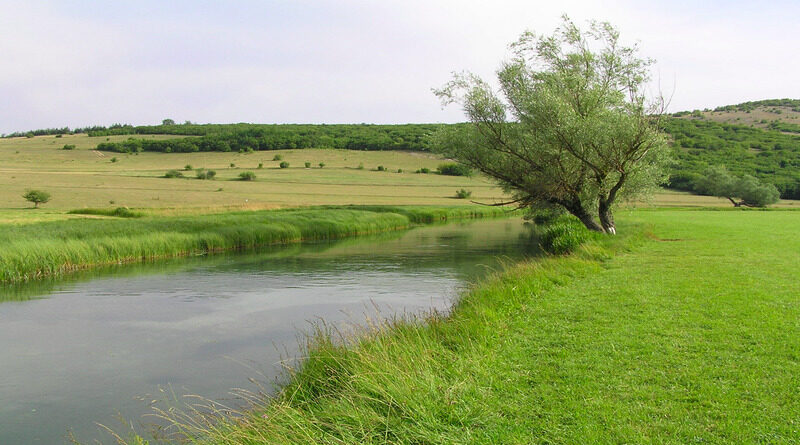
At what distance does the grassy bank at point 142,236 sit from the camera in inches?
779

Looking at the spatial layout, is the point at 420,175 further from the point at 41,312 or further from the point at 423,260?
the point at 41,312

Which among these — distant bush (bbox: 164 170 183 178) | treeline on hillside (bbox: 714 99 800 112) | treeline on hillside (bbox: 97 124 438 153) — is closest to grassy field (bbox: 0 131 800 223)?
distant bush (bbox: 164 170 183 178)

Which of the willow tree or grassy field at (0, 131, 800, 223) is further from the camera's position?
grassy field at (0, 131, 800, 223)

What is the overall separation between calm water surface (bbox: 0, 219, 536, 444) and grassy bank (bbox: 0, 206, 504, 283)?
1046mm

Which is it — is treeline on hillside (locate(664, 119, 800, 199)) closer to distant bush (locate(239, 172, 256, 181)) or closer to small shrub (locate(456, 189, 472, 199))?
small shrub (locate(456, 189, 472, 199))

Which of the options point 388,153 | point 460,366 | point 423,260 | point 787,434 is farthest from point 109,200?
point 388,153

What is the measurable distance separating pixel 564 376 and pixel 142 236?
2287cm

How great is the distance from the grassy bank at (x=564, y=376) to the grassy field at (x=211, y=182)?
21.8 meters

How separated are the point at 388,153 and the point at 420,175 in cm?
1839

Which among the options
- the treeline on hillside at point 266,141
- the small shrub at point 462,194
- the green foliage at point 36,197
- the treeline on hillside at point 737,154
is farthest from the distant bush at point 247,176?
the treeline on hillside at point 737,154

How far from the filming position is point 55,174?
63.1 meters

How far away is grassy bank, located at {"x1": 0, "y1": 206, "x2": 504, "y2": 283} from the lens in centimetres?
1978

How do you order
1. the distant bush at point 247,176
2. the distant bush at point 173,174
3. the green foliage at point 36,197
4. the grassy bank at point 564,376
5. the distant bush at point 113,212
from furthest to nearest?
the distant bush at point 247,176 → the distant bush at point 173,174 → the green foliage at point 36,197 → the distant bush at point 113,212 → the grassy bank at point 564,376

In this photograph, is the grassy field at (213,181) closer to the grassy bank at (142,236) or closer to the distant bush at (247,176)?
the distant bush at (247,176)
